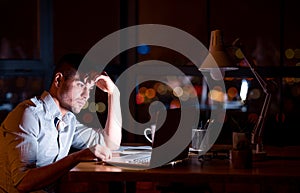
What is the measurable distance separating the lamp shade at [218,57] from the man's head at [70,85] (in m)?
0.59

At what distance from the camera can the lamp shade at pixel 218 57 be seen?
2.20 metres

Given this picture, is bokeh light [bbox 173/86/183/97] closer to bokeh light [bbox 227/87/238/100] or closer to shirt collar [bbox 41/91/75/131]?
bokeh light [bbox 227/87/238/100]

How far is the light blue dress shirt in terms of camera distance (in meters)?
2.03

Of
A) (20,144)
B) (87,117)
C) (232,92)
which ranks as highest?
(232,92)

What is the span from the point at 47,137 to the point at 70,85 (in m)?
0.27

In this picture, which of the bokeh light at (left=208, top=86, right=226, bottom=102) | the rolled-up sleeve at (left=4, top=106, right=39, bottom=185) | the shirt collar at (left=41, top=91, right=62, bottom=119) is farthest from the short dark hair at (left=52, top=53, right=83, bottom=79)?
the bokeh light at (left=208, top=86, right=226, bottom=102)

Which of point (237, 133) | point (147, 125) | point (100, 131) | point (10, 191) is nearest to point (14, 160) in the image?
point (10, 191)

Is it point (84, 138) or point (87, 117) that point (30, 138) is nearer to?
point (84, 138)

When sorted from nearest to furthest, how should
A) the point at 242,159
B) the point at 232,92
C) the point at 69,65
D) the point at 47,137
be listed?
the point at 242,159 < the point at 47,137 < the point at 69,65 < the point at 232,92

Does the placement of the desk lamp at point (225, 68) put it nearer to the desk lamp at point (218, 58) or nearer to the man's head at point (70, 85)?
the desk lamp at point (218, 58)

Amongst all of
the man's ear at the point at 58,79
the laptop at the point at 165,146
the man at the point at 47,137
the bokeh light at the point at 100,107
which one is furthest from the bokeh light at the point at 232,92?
the man's ear at the point at 58,79

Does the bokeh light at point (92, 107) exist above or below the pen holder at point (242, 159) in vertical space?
above

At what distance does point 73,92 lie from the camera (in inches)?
90.7

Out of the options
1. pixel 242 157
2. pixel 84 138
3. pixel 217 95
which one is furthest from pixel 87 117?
pixel 242 157
